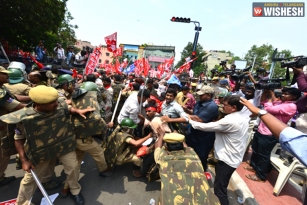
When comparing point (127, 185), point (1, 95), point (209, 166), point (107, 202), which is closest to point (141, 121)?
point (127, 185)

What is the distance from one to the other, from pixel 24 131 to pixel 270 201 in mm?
4019

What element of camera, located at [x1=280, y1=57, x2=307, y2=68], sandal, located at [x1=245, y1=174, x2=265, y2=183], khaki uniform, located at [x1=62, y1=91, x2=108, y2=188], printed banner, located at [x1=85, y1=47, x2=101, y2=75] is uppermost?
printed banner, located at [x1=85, y1=47, x2=101, y2=75]

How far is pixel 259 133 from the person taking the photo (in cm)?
358

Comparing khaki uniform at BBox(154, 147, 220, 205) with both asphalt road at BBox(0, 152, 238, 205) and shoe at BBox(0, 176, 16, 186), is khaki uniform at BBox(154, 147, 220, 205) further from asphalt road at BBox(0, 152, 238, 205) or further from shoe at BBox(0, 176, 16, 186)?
shoe at BBox(0, 176, 16, 186)

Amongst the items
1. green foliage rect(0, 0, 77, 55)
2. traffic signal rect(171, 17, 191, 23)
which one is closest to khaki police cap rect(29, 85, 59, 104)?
green foliage rect(0, 0, 77, 55)

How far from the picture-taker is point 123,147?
3227 mm

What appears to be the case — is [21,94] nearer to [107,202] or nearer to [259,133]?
[107,202]

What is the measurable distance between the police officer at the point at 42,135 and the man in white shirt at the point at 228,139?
1.97 meters

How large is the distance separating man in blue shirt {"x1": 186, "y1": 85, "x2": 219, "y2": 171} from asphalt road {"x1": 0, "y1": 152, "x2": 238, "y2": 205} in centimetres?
99

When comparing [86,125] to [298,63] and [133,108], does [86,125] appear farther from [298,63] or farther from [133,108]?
[298,63]

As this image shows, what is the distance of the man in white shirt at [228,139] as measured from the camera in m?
2.39

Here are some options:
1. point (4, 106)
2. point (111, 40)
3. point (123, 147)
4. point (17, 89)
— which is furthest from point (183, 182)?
point (111, 40)

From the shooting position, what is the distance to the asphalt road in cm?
267

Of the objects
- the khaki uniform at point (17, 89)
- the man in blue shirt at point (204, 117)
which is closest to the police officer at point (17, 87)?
the khaki uniform at point (17, 89)
